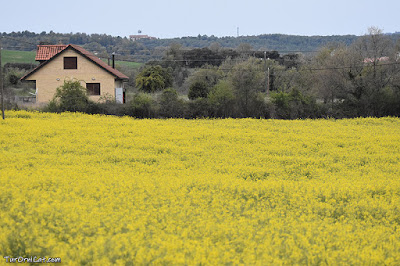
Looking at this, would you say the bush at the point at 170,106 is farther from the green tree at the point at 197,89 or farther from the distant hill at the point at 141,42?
the distant hill at the point at 141,42

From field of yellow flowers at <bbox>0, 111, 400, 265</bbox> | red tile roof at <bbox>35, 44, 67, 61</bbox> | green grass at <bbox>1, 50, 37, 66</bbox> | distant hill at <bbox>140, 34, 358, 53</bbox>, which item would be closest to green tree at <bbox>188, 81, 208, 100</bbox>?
red tile roof at <bbox>35, 44, 67, 61</bbox>

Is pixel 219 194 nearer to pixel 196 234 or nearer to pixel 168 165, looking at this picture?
pixel 196 234

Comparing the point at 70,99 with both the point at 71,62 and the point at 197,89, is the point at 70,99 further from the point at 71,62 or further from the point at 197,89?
the point at 197,89

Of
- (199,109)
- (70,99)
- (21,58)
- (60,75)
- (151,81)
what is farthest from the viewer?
(21,58)

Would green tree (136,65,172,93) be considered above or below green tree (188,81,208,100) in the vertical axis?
above

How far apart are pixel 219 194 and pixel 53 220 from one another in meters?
3.82

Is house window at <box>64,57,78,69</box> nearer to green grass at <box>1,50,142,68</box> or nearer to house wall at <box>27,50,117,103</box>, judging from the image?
house wall at <box>27,50,117,103</box>

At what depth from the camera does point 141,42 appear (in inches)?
3307

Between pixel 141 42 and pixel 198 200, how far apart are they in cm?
7820

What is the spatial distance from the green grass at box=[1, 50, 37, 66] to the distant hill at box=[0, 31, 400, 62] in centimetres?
133

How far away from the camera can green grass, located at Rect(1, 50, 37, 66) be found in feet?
227

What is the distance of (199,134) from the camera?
19.7m

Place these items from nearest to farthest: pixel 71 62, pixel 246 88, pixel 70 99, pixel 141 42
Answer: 1. pixel 70 99
2. pixel 246 88
3. pixel 71 62
4. pixel 141 42

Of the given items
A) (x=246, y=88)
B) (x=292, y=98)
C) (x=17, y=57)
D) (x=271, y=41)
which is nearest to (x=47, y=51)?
(x=246, y=88)
